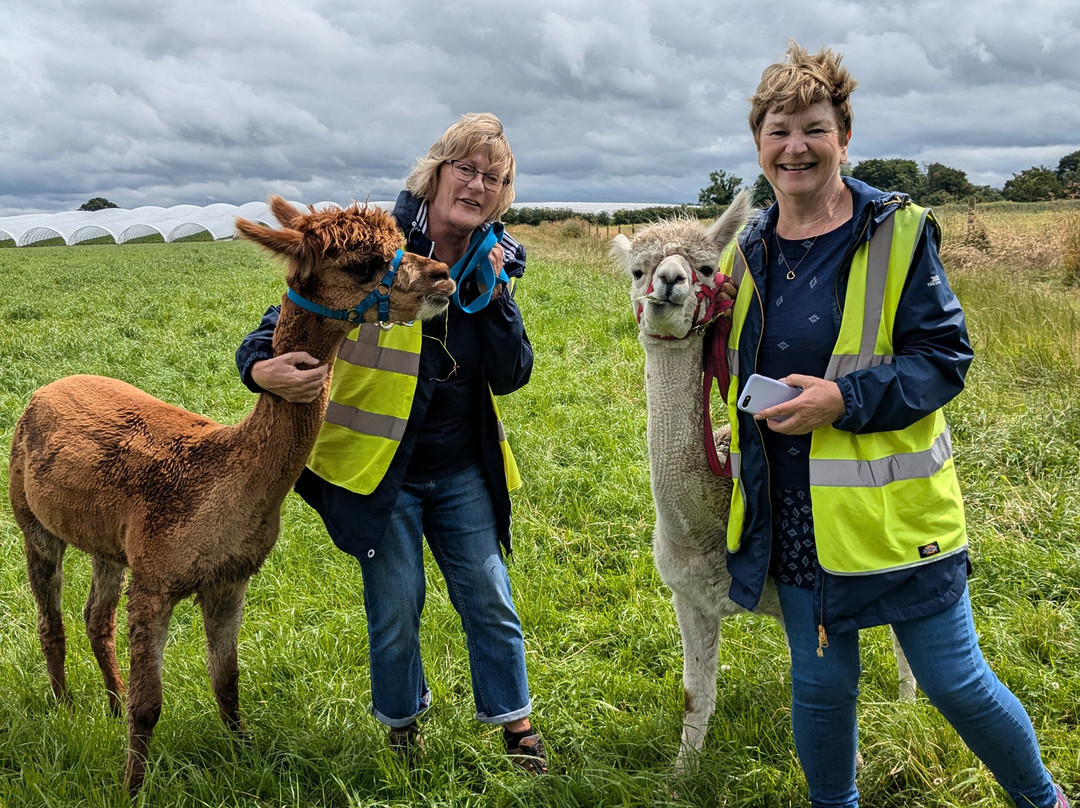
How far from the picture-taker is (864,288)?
6.37 ft

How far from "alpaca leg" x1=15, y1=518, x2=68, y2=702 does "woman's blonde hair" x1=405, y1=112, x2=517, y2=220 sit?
7.43 ft

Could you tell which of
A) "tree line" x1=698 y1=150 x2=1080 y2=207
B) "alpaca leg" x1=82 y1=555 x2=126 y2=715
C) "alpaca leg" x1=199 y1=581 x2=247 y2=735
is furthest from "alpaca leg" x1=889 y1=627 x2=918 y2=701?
"tree line" x1=698 y1=150 x2=1080 y2=207

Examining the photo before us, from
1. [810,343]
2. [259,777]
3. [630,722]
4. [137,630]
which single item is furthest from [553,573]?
[810,343]

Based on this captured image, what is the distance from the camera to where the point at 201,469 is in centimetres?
260

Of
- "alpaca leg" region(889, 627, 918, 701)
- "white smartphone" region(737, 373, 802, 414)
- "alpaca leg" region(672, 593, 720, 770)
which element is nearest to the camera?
"white smartphone" region(737, 373, 802, 414)

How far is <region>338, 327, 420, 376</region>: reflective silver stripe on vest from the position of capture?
8.30 ft

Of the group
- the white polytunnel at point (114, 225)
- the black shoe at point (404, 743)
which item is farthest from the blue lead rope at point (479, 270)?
the white polytunnel at point (114, 225)

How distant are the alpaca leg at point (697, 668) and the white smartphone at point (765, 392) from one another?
1.02m

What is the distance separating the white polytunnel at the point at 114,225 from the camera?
56.7m

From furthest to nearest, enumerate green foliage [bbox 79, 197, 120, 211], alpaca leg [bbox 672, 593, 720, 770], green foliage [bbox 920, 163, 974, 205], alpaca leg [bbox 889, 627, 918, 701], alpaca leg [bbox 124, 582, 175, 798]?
green foliage [bbox 79, 197, 120, 211] < green foliage [bbox 920, 163, 974, 205] < alpaca leg [bbox 889, 627, 918, 701] < alpaca leg [bbox 672, 593, 720, 770] < alpaca leg [bbox 124, 582, 175, 798]

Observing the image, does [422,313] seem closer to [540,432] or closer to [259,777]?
[259,777]

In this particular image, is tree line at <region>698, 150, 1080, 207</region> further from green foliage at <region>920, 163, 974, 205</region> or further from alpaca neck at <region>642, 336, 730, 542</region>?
alpaca neck at <region>642, 336, 730, 542</region>

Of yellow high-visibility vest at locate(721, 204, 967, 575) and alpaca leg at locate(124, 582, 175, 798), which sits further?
alpaca leg at locate(124, 582, 175, 798)

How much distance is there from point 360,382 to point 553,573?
81.0 inches
